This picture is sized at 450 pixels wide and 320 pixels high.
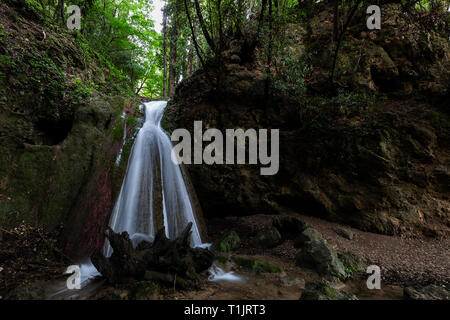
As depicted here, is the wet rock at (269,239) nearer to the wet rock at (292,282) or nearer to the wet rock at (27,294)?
the wet rock at (292,282)

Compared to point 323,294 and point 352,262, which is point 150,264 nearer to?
point 323,294

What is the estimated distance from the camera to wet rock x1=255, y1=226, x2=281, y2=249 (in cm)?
541

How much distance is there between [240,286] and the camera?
3.58 m

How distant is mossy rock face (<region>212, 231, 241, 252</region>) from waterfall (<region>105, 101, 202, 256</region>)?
539 millimetres

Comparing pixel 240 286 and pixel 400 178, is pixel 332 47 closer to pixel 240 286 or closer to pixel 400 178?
pixel 400 178

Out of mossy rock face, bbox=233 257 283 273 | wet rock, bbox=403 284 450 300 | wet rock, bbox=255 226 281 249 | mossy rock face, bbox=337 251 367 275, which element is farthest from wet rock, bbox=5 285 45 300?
wet rock, bbox=403 284 450 300

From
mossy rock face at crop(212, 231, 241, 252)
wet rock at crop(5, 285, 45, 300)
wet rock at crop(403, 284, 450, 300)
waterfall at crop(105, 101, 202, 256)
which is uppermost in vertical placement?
waterfall at crop(105, 101, 202, 256)

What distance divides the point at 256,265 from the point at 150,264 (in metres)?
2.09

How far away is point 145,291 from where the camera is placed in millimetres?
2943

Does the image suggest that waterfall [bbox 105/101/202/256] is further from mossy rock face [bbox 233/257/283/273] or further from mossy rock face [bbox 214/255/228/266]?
mossy rock face [bbox 233/257/283/273]

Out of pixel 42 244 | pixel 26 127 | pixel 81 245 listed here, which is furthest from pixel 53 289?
pixel 26 127

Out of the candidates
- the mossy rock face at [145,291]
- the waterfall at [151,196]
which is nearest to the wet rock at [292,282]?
the mossy rock face at [145,291]

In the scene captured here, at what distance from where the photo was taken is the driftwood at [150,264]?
3.41 meters

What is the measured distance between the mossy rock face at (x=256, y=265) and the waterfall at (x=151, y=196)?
1503 millimetres
